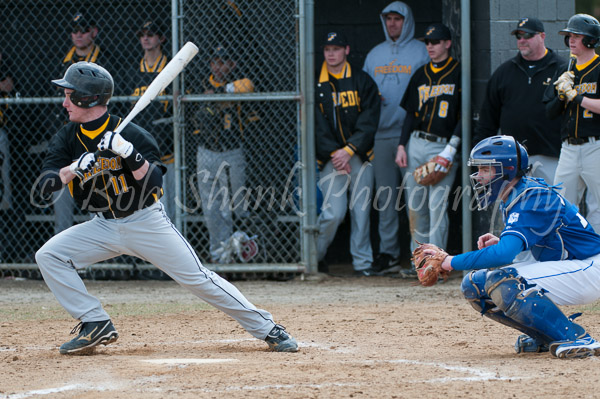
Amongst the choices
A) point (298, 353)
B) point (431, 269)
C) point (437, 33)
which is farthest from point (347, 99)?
point (431, 269)

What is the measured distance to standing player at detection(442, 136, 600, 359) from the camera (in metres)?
4.15

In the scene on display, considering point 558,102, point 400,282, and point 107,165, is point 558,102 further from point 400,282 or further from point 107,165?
point 107,165

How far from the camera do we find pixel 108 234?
4.76m

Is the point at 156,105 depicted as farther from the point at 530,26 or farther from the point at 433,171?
the point at 530,26

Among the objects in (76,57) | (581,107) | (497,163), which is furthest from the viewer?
(76,57)

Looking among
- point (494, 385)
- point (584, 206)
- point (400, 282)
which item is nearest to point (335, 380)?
point (494, 385)

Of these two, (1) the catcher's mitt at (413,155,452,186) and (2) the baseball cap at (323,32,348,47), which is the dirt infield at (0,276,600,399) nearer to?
(1) the catcher's mitt at (413,155,452,186)

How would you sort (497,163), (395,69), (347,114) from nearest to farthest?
(497,163) < (347,114) < (395,69)

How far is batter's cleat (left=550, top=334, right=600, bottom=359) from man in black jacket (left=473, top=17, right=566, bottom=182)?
3.03 meters

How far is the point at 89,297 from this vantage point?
15.6ft

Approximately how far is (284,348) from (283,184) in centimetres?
347

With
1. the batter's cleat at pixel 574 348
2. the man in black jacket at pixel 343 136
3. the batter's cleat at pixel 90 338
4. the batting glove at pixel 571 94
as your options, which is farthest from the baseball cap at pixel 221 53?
the batter's cleat at pixel 574 348

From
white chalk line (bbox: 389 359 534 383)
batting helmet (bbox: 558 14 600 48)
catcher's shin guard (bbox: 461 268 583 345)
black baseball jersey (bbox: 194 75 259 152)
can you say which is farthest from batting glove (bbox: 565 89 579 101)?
white chalk line (bbox: 389 359 534 383)

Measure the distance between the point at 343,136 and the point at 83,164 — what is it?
152 inches
